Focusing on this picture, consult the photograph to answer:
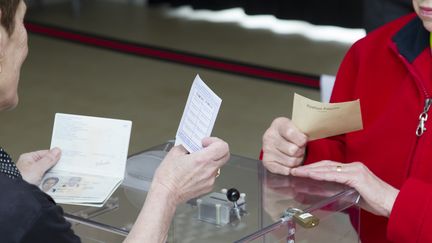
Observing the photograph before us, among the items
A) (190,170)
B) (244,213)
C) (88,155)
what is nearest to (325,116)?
(244,213)

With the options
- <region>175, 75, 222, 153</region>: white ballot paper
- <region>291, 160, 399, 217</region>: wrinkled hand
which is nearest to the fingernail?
<region>175, 75, 222, 153</region>: white ballot paper

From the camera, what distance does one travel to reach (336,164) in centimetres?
231

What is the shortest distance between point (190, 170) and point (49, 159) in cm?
48

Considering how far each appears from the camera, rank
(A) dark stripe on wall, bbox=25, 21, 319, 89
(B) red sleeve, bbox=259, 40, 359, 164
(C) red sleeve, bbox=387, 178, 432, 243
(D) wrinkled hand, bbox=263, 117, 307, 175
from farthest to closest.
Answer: (A) dark stripe on wall, bbox=25, 21, 319, 89
(B) red sleeve, bbox=259, 40, 359, 164
(D) wrinkled hand, bbox=263, 117, 307, 175
(C) red sleeve, bbox=387, 178, 432, 243

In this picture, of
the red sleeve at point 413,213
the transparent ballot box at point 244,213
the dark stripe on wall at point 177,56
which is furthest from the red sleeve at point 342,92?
the dark stripe on wall at point 177,56

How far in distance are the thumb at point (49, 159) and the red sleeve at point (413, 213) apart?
0.88m

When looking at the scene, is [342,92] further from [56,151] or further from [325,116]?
[56,151]

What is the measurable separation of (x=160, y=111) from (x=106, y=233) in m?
4.06

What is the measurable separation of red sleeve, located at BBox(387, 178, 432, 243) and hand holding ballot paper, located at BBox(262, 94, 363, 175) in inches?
9.1

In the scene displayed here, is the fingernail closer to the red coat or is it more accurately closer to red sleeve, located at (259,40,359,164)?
red sleeve, located at (259,40,359,164)

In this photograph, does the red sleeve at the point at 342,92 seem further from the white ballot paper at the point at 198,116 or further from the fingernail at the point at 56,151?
the fingernail at the point at 56,151

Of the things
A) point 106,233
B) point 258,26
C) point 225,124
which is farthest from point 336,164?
point 258,26

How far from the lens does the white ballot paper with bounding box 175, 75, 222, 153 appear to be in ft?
6.57

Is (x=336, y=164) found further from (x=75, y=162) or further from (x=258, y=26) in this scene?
(x=258, y=26)
